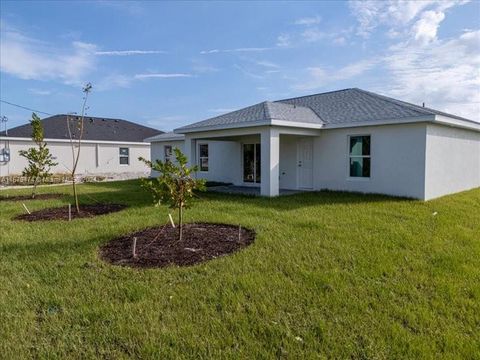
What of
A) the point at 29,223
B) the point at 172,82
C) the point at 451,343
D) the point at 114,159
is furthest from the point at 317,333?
the point at 114,159

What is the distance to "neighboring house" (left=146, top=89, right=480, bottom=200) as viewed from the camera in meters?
11.9

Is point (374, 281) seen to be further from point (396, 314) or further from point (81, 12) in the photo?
point (81, 12)

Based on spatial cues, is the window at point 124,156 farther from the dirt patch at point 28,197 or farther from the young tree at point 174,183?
the young tree at point 174,183

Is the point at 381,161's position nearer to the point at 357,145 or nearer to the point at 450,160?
the point at 357,145

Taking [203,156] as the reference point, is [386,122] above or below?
above

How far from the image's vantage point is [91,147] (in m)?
27.3

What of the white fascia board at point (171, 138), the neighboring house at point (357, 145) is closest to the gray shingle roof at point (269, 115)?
the neighboring house at point (357, 145)

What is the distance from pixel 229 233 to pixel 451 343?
470 cm

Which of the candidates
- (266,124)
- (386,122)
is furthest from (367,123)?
(266,124)

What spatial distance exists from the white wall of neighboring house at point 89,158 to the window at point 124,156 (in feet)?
0.81

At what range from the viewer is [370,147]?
12906 mm

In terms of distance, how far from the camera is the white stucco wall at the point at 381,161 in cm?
1170

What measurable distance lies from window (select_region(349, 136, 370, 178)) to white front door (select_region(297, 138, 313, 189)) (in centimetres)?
191

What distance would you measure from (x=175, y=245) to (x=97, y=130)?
25.0m
